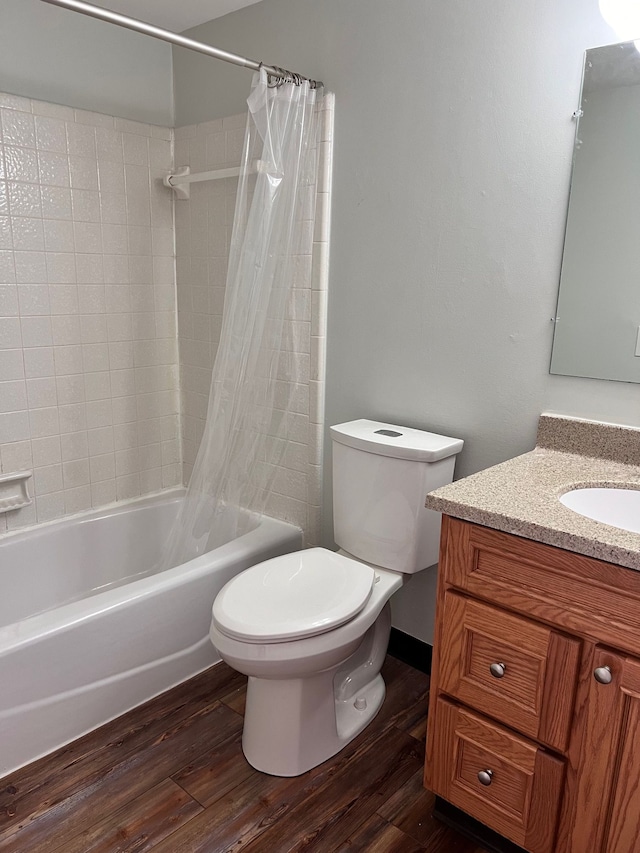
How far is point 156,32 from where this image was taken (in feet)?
5.27

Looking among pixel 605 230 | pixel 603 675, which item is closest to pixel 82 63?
pixel 605 230

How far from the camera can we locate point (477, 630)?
1363 millimetres

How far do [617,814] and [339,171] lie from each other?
1.88m

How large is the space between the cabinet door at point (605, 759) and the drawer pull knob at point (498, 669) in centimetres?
16

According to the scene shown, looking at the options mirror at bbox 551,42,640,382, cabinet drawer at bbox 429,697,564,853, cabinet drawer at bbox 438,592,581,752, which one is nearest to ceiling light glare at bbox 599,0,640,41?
mirror at bbox 551,42,640,382

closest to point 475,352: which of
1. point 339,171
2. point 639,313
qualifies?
point 639,313

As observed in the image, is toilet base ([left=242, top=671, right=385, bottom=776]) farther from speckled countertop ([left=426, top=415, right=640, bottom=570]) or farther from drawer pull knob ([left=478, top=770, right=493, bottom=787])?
speckled countertop ([left=426, top=415, right=640, bottom=570])

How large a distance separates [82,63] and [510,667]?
2.40 meters

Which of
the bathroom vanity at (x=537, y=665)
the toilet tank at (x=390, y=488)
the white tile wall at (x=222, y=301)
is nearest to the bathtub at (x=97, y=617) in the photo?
the white tile wall at (x=222, y=301)

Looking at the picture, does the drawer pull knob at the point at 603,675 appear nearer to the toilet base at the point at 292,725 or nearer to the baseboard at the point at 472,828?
the baseboard at the point at 472,828

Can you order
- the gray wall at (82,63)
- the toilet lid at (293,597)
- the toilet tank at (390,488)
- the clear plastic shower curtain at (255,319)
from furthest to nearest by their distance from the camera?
1. the gray wall at (82,63)
2. the clear plastic shower curtain at (255,319)
3. the toilet tank at (390,488)
4. the toilet lid at (293,597)

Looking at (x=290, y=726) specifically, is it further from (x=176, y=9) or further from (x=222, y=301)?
(x=176, y=9)

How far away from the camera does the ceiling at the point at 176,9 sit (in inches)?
86.2

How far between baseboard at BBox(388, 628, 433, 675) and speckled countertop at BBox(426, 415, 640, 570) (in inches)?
33.6
